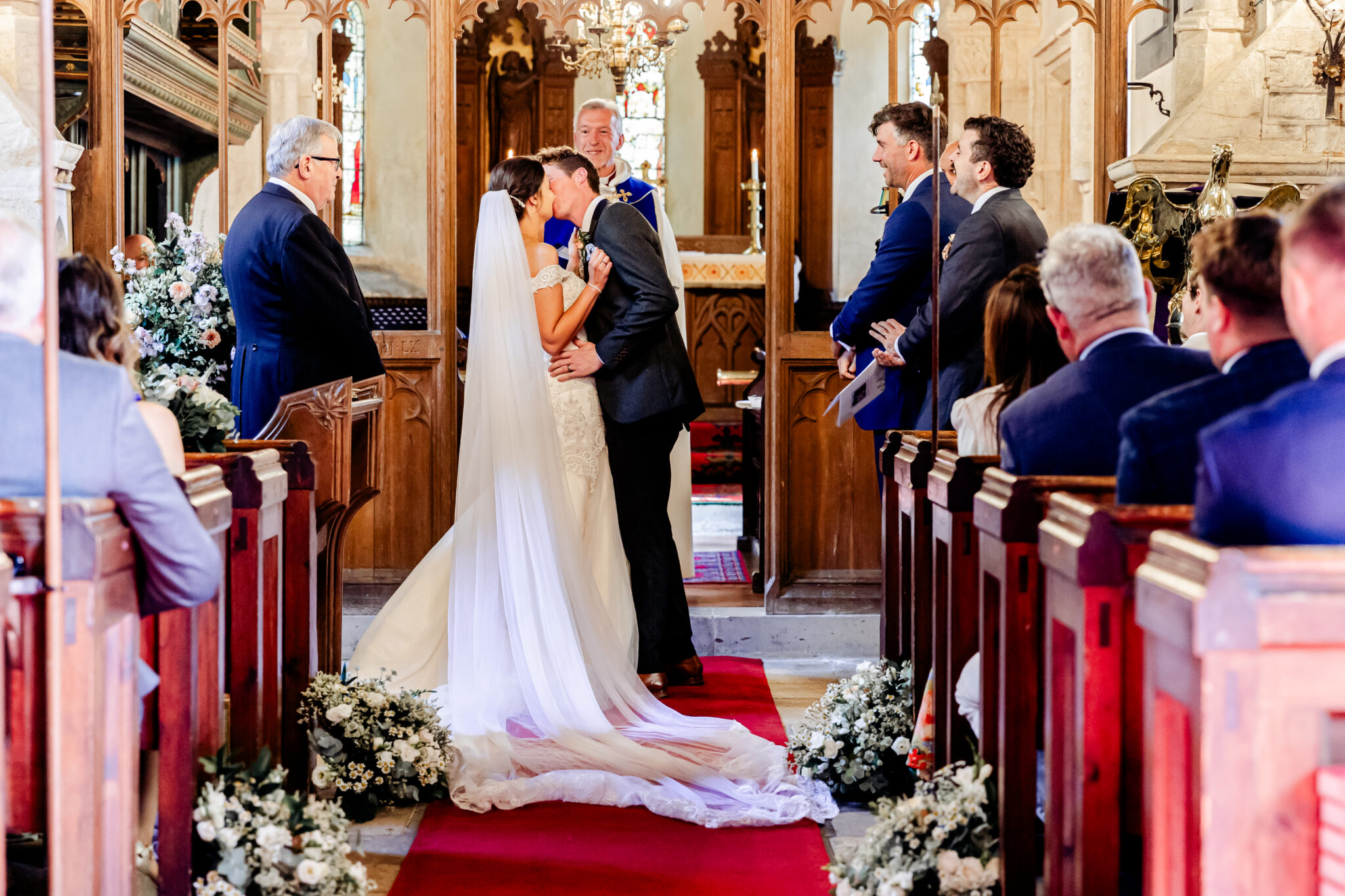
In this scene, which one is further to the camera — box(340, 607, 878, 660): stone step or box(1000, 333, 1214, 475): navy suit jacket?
box(340, 607, 878, 660): stone step

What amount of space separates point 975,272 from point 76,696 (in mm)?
2877

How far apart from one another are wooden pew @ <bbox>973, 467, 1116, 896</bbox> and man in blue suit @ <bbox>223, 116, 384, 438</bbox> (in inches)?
91.6

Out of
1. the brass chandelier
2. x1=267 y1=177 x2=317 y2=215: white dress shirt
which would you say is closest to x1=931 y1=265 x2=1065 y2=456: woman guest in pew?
x1=267 y1=177 x2=317 y2=215: white dress shirt

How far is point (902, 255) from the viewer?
14.1ft

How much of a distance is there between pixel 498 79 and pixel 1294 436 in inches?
472

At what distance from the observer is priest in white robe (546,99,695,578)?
5094 millimetres

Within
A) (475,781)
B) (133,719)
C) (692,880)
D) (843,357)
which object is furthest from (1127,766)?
(843,357)

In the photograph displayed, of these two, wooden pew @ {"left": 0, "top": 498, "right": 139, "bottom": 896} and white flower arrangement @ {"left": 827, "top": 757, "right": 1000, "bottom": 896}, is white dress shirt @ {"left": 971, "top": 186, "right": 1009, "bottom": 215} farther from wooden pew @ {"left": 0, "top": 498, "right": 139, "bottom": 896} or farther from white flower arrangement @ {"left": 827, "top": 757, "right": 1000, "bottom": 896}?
wooden pew @ {"left": 0, "top": 498, "right": 139, "bottom": 896}

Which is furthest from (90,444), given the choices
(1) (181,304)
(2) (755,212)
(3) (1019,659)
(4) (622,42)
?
(2) (755,212)

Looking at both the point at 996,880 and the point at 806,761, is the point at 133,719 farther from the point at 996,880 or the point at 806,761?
the point at 806,761

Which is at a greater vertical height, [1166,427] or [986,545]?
[1166,427]

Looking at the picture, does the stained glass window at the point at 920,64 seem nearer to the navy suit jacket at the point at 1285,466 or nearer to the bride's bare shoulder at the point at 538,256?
the bride's bare shoulder at the point at 538,256

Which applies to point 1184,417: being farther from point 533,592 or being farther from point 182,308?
point 182,308

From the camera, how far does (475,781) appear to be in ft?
11.5
